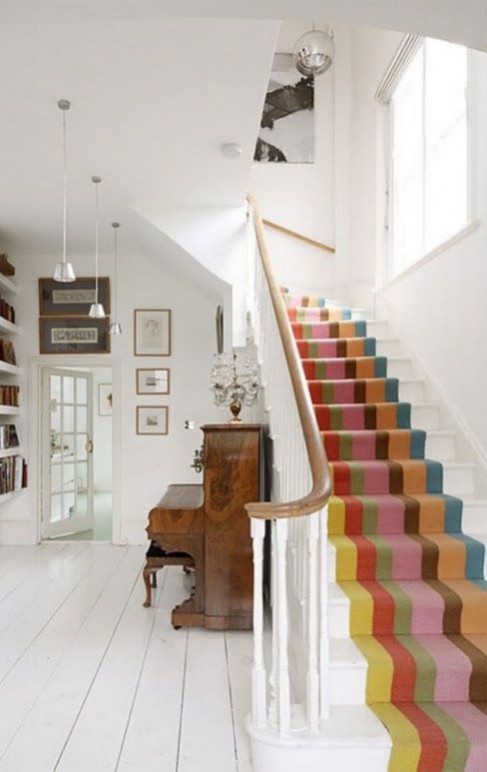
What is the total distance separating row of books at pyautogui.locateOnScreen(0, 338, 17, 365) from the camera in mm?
5238

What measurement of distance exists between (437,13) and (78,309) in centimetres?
465

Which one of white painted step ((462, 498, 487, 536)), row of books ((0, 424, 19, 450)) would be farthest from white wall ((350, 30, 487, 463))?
row of books ((0, 424, 19, 450))

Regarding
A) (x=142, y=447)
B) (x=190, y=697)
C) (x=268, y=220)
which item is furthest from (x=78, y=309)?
(x=190, y=697)

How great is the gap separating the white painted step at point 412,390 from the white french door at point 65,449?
145 inches

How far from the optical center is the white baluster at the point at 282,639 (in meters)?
1.89

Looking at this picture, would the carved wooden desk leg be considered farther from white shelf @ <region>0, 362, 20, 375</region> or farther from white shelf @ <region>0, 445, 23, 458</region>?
white shelf @ <region>0, 362, 20, 375</region>

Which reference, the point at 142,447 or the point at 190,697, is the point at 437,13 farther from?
the point at 142,447

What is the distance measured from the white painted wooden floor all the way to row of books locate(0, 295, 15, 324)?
2.51 metres

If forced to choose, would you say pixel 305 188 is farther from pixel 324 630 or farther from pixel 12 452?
pixel 324 630

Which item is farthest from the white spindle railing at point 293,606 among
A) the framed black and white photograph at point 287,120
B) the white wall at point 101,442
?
the white wall at point 101,442

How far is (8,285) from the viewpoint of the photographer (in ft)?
17.5

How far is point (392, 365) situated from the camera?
3.91m

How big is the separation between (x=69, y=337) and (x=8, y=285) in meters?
0.75

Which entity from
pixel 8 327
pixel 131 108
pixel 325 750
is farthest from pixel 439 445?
pixel 8 327
